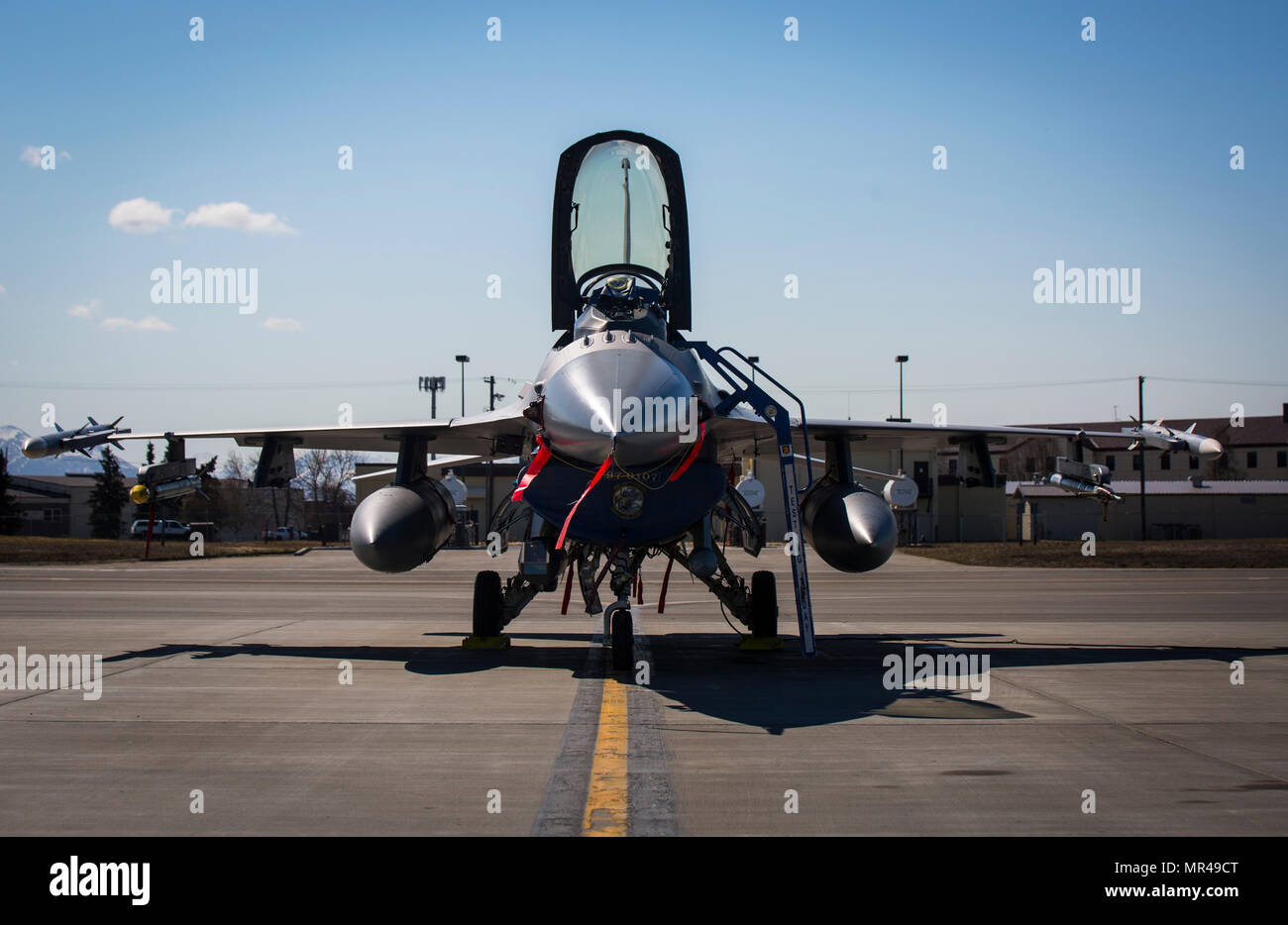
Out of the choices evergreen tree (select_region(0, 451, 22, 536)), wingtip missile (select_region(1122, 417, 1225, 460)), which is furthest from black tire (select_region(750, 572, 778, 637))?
evergreen tree (select_region(0, 451, 22, 536))

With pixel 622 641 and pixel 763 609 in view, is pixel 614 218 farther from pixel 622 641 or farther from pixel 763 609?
Answer: pixel 763 609

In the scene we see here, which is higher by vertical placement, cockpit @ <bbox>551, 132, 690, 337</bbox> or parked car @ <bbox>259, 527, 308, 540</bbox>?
cockpit @ <bbox>551, 132, 690, 337</bbox>

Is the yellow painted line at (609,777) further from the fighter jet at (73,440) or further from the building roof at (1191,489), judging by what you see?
the building roof at (1191,489)

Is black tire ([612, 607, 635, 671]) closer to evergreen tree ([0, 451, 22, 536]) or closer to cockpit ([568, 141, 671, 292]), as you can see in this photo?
cockpit ([568, 141, 671, 292])

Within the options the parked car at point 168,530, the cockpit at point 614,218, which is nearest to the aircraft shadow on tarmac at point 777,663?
the cockpit at point 614,218

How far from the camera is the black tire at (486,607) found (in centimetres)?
1188

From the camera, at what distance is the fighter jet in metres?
11.5

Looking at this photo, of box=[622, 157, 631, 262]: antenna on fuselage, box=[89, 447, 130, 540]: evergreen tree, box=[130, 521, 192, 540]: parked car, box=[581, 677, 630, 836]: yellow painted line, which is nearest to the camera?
box=[581, 677, 630, 836]: yellow painted line

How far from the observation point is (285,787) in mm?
5445

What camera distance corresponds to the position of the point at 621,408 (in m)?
7.84

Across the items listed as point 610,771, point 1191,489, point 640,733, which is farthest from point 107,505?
point 1191,489

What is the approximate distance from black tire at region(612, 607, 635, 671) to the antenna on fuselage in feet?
12.9
